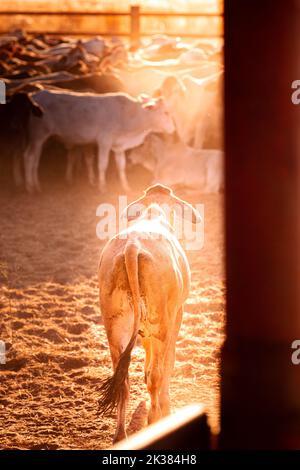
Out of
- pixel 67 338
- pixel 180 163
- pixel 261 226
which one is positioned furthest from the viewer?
pixel 180 163

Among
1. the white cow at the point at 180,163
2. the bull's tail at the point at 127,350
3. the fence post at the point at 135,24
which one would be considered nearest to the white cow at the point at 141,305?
the bull's tail at the point at 127,350

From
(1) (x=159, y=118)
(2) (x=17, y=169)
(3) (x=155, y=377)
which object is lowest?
(3) (x=155, y=377)

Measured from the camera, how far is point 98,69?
16.6 meters

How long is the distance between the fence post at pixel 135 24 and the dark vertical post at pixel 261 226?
63.9 ft

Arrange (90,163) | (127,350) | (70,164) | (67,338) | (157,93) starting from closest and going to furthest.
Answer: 1. (127,350)
2. (67,338)
3. (90,163)
4. (70,164)
5. (157,93)

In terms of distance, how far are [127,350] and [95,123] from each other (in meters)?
8.60

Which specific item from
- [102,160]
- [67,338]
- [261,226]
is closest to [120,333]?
Answer: [67,338]

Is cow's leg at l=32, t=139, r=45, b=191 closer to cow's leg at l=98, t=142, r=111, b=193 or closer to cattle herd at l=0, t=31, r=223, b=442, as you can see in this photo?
cattle herd at l=0, t=31, r=223, b=442

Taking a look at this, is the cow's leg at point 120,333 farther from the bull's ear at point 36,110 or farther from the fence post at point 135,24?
the fence post at point 135,24

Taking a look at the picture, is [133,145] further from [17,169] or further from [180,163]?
[17,169]

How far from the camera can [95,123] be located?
1222 cm

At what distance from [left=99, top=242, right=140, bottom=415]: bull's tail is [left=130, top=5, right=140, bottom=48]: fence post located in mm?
17823
